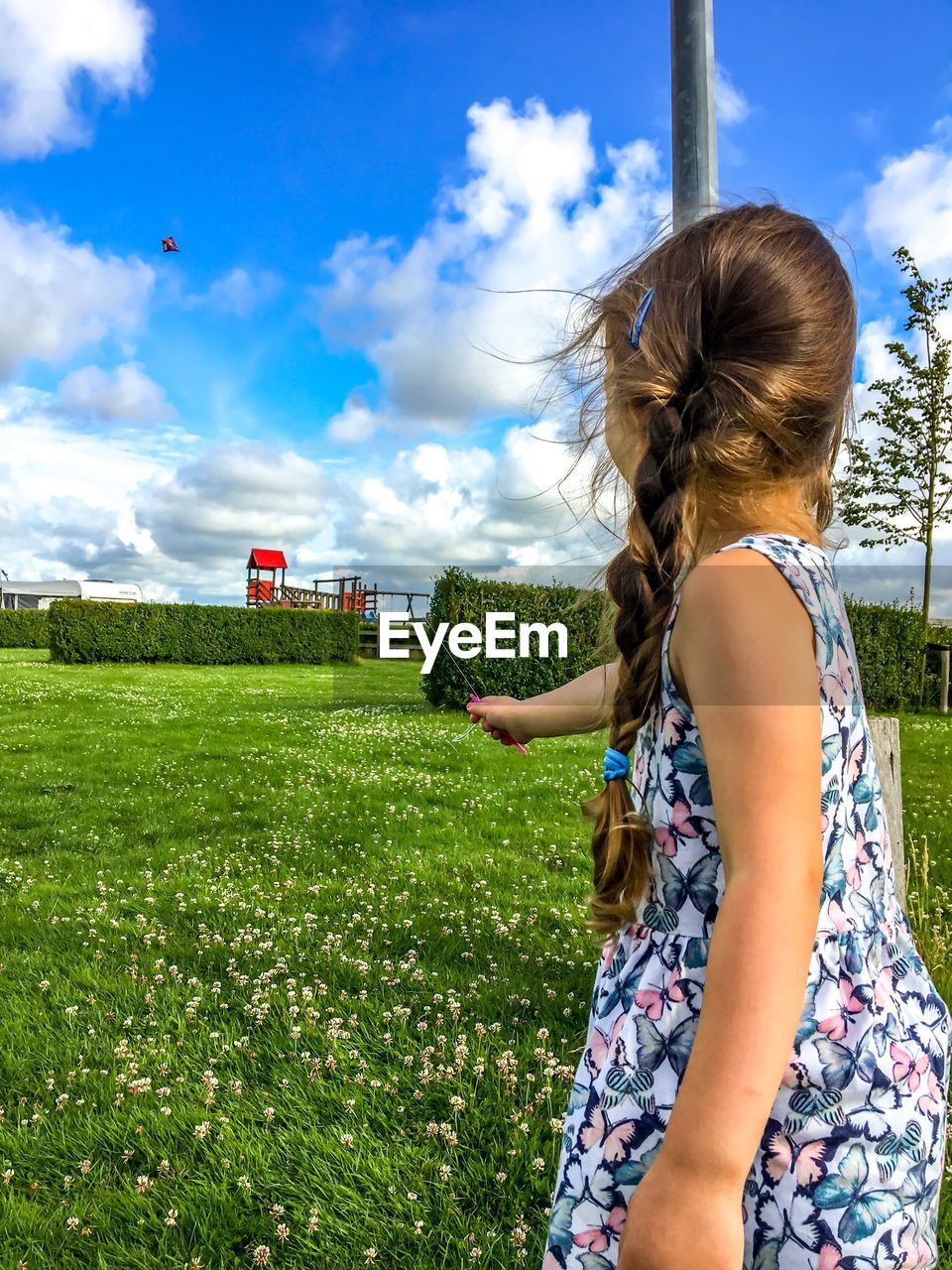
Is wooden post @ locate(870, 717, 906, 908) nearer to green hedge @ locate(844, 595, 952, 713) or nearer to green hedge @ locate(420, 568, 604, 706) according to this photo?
green hedge @ locate(420, 568, 604, 706)

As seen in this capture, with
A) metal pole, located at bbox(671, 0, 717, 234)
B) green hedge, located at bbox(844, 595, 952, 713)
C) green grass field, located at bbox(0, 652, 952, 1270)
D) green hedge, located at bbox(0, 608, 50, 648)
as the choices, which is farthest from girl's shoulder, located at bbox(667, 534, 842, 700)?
green hedge, located at bbox(0, 608, 50, 648)

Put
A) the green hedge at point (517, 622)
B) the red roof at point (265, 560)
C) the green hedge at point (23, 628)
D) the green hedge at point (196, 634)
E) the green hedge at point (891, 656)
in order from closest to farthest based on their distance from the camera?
the green hedge at point (517, 622) < the green hedge at point (891, 656) < the green hedge at point (196, 634) < the green hedge at point (23, 628) < the red roof at point (265, 560)

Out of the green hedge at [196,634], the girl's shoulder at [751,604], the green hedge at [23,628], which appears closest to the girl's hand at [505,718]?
the girl's shoulder at [751,604]

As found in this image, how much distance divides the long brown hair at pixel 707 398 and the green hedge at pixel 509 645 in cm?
1290

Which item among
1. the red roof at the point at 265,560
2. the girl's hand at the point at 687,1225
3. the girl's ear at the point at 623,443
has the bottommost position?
the girl's hand at the point at 687,1225

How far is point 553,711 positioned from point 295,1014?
110 inches

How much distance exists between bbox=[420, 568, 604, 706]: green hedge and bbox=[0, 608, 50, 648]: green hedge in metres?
28.6

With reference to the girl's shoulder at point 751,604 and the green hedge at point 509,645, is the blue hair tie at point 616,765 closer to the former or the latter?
the girl's shoulder at point 751,604

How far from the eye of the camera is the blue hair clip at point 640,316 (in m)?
1.23

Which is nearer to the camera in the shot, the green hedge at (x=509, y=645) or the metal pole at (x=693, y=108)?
the metal pole at (x=693, y=108)

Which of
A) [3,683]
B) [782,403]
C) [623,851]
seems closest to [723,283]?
[782,403]

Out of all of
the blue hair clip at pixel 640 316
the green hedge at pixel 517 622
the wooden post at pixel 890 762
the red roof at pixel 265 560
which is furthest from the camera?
the red roof at pixel 265 560

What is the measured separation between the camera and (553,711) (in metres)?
1.85

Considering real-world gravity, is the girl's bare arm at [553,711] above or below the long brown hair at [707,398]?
below
